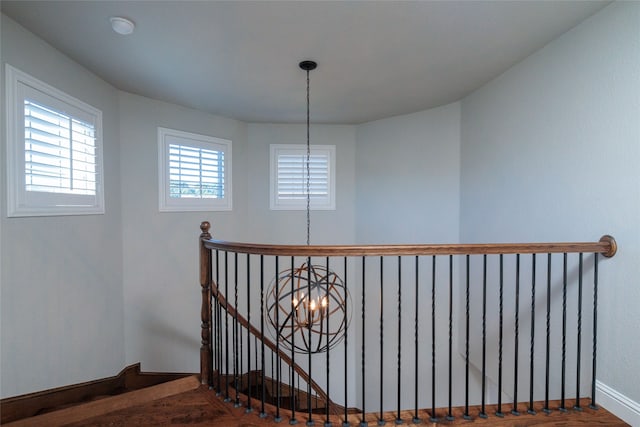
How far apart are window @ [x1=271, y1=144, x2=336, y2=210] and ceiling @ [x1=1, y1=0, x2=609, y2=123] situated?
123cm

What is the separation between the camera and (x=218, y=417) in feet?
6.06

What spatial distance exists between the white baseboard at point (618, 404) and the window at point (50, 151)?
3896 millimetres

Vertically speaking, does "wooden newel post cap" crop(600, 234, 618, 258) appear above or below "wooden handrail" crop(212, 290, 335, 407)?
above

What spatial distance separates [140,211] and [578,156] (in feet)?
12.6

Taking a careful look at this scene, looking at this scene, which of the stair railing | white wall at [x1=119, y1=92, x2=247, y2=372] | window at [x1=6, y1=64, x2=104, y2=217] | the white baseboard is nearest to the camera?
the white baseboard

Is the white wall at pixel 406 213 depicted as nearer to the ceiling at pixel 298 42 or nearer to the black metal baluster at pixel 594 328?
the ceiling at pixel 298 42

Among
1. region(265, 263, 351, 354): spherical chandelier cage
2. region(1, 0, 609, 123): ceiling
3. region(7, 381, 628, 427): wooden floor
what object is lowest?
region(7, 381, 628, 427): wooden floor

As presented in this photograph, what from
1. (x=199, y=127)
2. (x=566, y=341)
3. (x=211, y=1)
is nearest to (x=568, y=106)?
(x=566, y=341)

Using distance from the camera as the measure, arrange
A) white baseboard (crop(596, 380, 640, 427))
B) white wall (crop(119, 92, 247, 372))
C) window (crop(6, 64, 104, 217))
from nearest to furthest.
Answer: white baseboard (crop(596, 380, 640, 427)), window (crop(6, 64, 104, 217)), white wall (crop(119, 92, 247, 372))

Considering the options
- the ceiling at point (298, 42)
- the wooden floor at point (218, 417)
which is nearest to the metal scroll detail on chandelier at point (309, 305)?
the ceiling at point (298, 42)

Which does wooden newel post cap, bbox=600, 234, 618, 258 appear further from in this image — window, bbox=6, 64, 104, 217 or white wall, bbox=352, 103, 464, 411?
window, bbox=6, 64, 104, 217

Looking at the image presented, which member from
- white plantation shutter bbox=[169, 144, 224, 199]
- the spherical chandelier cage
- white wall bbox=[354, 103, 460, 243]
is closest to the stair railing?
the spherical chandelier cage

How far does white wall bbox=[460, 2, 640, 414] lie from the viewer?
171 centimetres

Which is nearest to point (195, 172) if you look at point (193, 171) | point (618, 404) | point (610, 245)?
point (193, 171)
